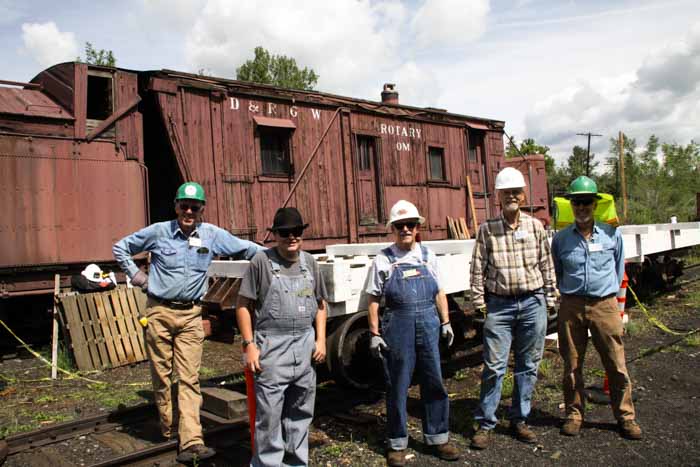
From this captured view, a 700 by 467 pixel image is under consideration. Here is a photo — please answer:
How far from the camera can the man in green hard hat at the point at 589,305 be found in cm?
459

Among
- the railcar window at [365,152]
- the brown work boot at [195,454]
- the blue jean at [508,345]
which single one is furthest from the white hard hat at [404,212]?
the railcar window at [365,152]

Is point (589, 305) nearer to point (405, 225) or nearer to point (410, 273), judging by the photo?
point (410, 273)

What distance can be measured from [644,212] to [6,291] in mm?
27322

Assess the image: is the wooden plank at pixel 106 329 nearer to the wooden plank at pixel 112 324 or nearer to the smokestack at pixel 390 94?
the wooden plank at pixel 112 324

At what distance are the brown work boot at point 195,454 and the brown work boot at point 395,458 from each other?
4.22ft

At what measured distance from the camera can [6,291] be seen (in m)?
8.41

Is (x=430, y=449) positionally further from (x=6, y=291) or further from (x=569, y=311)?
(x=6, y=291)

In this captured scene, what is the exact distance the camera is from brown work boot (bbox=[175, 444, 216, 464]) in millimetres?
4133

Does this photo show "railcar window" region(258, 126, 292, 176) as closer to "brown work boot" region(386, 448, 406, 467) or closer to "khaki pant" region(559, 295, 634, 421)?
"khaki pant" region(559, 295, 634, 421)

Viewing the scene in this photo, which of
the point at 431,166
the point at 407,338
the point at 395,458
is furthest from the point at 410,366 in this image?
the point at 431,166

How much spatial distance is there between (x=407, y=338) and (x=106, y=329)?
5.70 meters

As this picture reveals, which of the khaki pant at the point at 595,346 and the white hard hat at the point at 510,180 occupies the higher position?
the white hard hat at the point at 510,180

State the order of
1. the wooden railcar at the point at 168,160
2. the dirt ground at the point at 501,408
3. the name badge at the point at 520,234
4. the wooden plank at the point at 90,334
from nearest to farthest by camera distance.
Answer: the dirt ground at the point at 501,408
the name badge at the point at 520,234
the wooden plank at the point at 90,334
the wooden railcar at the point at 168,160

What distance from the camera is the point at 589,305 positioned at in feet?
15.2
